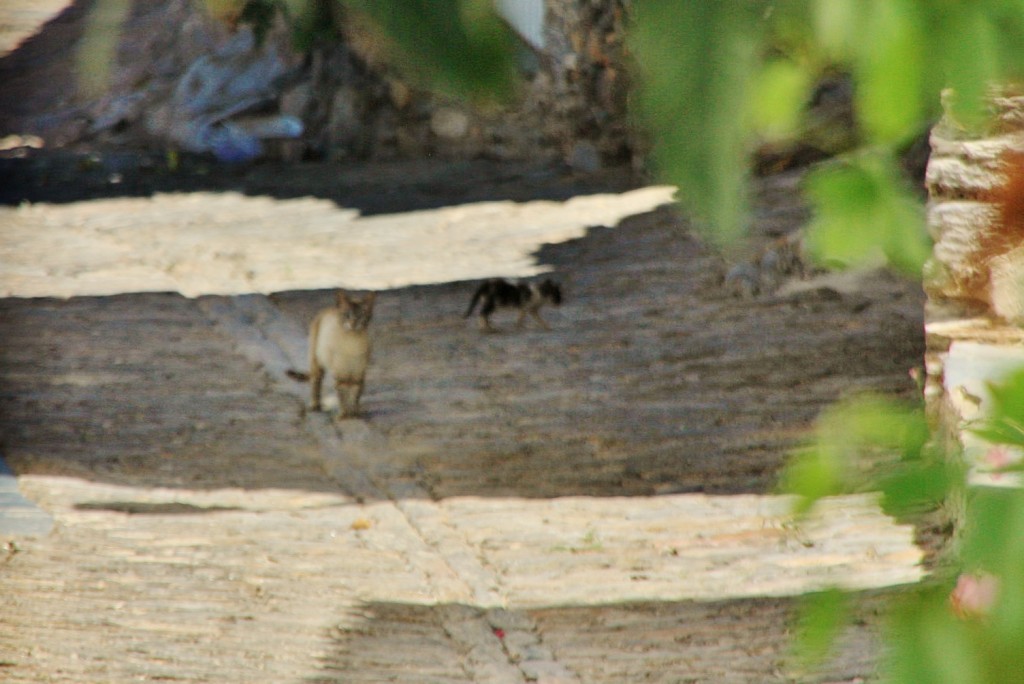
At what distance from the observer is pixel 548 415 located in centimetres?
774

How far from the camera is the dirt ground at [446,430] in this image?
4777 millimetres

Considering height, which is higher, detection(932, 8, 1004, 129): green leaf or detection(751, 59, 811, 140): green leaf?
detection(932, 8, 1004, 129): green leaf

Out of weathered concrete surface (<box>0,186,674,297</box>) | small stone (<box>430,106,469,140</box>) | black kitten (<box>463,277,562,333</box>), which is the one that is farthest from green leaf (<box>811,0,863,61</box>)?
small stone (<box>430,106,469,140</box>)

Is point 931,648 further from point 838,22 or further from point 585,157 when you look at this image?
point 585,157

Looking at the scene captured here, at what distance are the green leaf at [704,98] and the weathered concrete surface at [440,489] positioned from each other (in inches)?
25.4

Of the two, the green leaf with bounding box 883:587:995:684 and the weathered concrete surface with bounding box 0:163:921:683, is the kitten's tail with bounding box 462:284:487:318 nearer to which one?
the weathered concrete surface with bounding box 0:163:921:683

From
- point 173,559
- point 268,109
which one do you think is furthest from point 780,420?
point 268,109

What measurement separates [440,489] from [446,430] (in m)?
0.90

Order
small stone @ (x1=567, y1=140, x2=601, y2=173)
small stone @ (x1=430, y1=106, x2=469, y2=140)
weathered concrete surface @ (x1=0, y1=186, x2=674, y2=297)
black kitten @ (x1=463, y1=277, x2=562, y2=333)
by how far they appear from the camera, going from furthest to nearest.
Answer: small stone @ (x1=430, y1=106, x2=469, y2=140), small stone @ (x1=567, y1=140, x2=601, y2=173), weathered concrete surface @ (x1=0, y1=186, x2=674, y2=297), black kitten @ (x1=463, y1=277, x2=562, y2=333)

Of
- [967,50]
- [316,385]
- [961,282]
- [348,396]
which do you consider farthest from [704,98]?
[316,385]

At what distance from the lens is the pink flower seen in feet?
3.51

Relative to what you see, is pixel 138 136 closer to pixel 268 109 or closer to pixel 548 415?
pixel 268 109

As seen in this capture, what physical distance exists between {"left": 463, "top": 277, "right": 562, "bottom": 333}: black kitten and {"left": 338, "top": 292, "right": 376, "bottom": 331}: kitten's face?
1630 millimetres

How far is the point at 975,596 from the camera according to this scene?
1.20m
